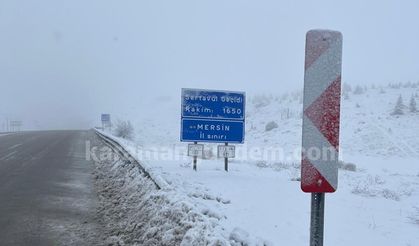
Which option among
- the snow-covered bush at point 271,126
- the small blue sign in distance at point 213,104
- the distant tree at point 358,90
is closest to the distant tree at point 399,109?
the snow-covered bush at point 271,126

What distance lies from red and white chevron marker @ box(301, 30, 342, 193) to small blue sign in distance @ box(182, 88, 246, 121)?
33.9 ft

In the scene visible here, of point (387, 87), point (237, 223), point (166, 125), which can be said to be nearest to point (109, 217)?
point (237, 223)

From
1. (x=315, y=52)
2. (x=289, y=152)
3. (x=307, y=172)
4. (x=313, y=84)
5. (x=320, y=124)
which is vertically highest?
(x=315, y=52)

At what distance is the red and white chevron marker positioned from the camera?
3049 mm

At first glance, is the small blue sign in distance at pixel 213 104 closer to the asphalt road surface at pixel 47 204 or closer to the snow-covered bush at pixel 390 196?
the asphalt road surface at pixel 47 204

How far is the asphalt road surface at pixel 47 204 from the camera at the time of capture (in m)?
6.97

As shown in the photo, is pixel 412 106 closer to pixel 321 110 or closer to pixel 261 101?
pixel 261 101

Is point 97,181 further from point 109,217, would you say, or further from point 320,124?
point 320,124

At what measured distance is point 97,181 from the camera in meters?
12.8

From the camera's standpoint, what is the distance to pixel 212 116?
1363 centimetres

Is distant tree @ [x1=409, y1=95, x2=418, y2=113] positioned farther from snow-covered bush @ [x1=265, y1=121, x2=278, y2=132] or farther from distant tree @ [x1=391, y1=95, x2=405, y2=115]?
snow-covered bush @ [x1=265, y1=121, x2=278, y2=132]

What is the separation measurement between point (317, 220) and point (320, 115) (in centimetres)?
77

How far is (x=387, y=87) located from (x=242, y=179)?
51895 mm

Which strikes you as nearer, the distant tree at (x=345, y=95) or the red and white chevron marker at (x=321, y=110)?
the red and white chevron marker at (x=321, y=110)
